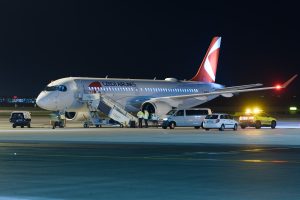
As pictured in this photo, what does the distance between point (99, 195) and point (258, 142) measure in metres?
22.7

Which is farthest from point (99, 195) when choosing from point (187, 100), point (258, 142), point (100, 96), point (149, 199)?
point (187, 100)

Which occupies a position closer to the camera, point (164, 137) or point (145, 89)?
point (164, 137)

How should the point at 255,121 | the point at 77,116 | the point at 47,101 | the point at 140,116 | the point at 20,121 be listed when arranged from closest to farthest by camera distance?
the point at 255,121
the point at 47,101
the point at 20,121
the point at 140,116
the point at 77,116

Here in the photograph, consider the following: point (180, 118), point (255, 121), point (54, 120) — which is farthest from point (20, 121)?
point (255, 121)

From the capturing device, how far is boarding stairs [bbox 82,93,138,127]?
63625mm

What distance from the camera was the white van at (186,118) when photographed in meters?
60.2

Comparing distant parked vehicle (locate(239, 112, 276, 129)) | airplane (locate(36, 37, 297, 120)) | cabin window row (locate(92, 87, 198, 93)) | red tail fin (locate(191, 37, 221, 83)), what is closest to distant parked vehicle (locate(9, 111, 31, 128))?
airplane (locate(36, 37, 297, 120))

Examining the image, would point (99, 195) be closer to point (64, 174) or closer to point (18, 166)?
point (64, 174)

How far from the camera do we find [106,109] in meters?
64.0

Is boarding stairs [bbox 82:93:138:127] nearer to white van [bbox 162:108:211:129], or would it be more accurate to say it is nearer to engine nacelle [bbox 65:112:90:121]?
engine nacelle [bbox 65:112:90:121]

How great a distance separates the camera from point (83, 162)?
26062 mm

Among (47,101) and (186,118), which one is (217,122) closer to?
(186,118)

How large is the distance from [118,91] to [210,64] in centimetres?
1754

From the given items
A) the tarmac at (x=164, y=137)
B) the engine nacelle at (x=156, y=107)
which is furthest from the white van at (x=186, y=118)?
the tarmac at (x=164, y=137)
